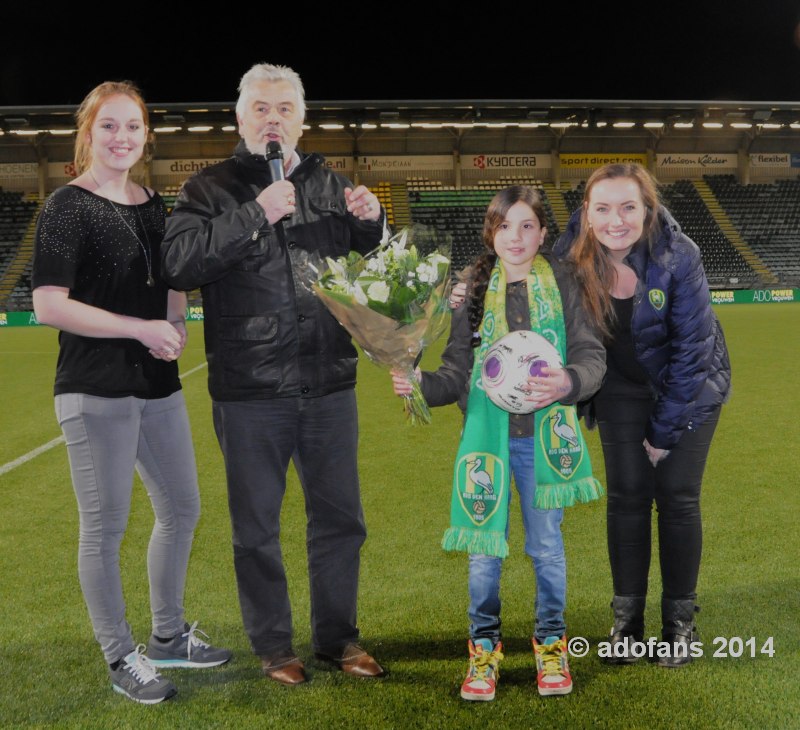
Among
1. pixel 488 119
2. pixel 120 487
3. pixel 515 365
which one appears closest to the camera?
pixel 515 365

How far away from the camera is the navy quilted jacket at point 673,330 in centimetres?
289

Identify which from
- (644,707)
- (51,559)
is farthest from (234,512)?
(51,559)

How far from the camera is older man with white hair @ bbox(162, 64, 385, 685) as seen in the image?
9.36 feet

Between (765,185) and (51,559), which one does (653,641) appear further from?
(765,185)

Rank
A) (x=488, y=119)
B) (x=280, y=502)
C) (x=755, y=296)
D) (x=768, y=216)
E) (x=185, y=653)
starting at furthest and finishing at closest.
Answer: (x=768, y=216) → (x=488, y=119) → (x=755, y=296) → (x=185, y=653) → (x=280, y=502)

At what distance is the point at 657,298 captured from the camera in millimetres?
2896

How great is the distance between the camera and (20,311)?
27.6 m

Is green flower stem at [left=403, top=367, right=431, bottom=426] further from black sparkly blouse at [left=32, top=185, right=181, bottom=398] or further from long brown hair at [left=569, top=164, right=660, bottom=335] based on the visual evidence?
black sparkly blouse at [left=32, top=185, right=181, bottom=398]

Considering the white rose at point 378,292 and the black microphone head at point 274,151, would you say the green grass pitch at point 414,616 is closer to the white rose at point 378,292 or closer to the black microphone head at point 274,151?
the white rose at point 378,292

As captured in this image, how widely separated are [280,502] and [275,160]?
1240mm

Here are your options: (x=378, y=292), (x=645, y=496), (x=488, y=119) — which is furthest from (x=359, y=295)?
(x=488, y=119)

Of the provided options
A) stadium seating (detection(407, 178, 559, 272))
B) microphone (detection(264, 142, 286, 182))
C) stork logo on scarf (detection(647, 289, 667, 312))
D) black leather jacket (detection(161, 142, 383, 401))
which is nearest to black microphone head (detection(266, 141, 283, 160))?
microphone (detection(264, 142, 286, 182))

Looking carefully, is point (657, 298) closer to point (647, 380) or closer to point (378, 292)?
point (647, 380)

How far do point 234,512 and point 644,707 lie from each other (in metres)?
1.56
